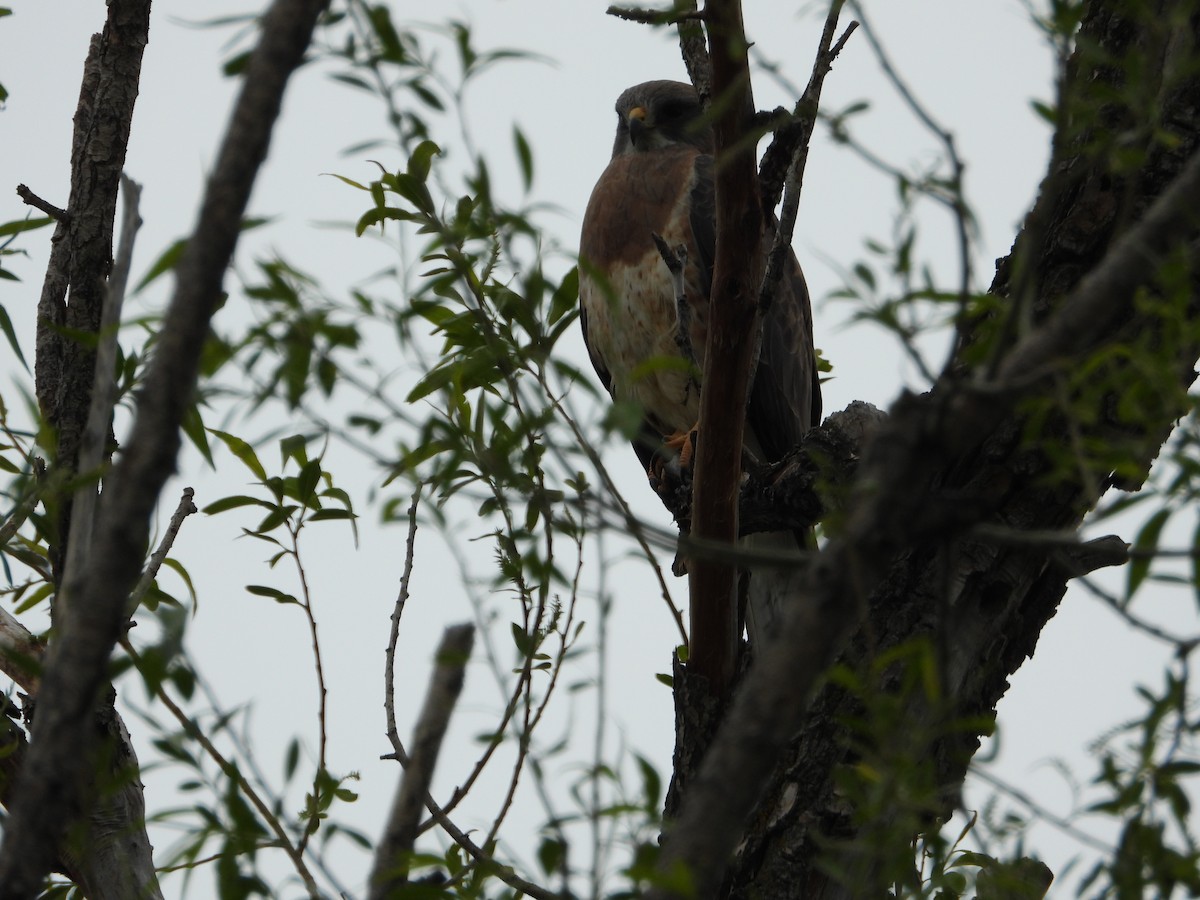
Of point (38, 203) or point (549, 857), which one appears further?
point (38, 203)

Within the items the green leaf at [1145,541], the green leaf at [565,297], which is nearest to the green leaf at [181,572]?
the green leaf at [565,297]

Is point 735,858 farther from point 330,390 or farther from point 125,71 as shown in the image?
point 125,71

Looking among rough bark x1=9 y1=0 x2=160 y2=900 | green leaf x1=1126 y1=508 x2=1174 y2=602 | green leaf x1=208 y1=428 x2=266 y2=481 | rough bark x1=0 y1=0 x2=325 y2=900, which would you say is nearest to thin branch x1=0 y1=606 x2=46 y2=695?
rough bark x1=9 y1=0 x2=160 y2=900

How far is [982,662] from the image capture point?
283cm

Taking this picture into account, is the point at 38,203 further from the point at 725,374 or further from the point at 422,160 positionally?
the point at 725,374

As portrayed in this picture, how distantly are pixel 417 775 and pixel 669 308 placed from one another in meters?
3.37

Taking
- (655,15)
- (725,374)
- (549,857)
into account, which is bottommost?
(549,857)

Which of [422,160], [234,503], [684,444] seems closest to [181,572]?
[234,503]

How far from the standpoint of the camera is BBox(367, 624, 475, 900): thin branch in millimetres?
1440

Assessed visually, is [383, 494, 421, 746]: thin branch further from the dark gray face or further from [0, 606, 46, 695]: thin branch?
the dark gray face

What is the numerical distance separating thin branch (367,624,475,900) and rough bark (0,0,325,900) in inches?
13.3

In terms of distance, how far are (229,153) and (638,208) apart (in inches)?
152

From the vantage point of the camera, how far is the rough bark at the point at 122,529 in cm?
126

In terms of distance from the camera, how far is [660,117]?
567 cm
